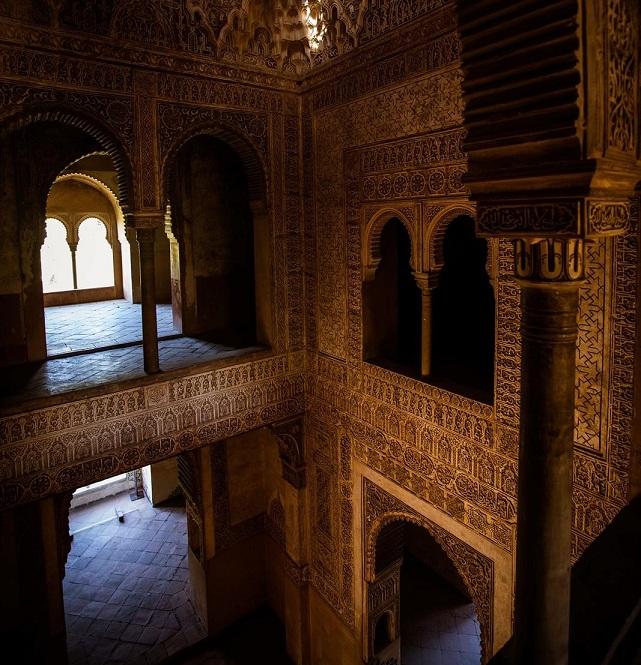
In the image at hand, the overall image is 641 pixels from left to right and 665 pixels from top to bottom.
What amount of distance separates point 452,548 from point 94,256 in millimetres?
8051

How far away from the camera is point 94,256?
10086 mm

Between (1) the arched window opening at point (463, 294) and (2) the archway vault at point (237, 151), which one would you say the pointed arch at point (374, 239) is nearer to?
(2) the archway vault at point (237, 151)

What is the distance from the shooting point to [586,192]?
5.93 feet

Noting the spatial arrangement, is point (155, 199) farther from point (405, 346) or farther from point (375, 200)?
point (405, 346)

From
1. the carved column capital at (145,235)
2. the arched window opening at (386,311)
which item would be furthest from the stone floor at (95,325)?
the arched window opening at (386,311)

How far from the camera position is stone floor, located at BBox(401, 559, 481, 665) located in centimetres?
696

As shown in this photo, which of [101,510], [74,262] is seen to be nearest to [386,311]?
[74,262]

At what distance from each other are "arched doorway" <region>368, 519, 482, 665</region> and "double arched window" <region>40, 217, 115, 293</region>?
6772mm

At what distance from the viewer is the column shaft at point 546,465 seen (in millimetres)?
2031

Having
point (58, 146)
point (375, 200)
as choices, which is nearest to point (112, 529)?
point (58, 146)

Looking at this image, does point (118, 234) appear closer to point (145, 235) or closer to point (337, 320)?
point (145, 235)

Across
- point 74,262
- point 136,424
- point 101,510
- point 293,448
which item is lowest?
point 101,510

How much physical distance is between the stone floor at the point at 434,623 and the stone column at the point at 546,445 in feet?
18.2

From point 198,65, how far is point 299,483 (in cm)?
444
